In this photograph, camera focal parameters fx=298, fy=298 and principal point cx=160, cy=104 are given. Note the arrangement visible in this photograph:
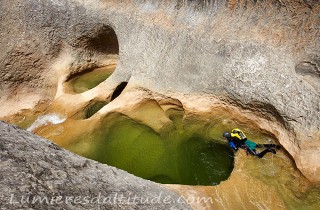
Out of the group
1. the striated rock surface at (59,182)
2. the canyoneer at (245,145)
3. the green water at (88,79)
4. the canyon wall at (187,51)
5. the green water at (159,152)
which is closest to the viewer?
the striated rock surface at (59,182)

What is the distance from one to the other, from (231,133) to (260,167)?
808mm

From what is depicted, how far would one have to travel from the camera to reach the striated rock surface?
9.04 feet

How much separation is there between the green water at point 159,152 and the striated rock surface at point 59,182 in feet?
6.01

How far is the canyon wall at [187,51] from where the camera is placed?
5.50 m

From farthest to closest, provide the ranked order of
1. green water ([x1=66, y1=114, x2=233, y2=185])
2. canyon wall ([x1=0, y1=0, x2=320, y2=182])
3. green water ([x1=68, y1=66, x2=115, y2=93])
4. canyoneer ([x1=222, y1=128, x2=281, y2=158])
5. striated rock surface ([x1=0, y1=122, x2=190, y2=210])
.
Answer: green water ([x1=68, y1=66, x2=115, y2=93])
green water ([x1=66, y1=114, x2=233, y2=185])
canyoneer ([x1=222, y1=128, x2=281, y2=158])
canyon wall ([x1=0, y1=0, x2=320, y2=182])
striated rock surface ([x1=0, y1=122, x2=190, y2=210])

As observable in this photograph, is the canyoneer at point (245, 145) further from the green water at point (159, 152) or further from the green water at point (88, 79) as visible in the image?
the green water at point (88, 79)

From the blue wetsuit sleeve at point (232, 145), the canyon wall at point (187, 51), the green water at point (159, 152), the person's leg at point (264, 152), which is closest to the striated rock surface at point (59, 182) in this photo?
Answer: the green water at point (159, 152)

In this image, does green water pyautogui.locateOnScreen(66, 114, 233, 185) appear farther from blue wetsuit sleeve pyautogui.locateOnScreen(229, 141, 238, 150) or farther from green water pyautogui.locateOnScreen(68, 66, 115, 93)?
green water pyautogui.locateOnScreen(68, 66, 115, 93)

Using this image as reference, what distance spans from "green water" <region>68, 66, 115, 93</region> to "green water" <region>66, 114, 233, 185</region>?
266 cm

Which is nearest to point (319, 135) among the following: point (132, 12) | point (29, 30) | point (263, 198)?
point (263, 198)

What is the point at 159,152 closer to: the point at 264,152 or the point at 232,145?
the point at 232,145

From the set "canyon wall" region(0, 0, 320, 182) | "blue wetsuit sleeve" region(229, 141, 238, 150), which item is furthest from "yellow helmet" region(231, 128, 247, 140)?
"canyon wall" region(0, 0, 320, 182)

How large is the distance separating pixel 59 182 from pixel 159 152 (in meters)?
3.44

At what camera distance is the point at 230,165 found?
231 inches
